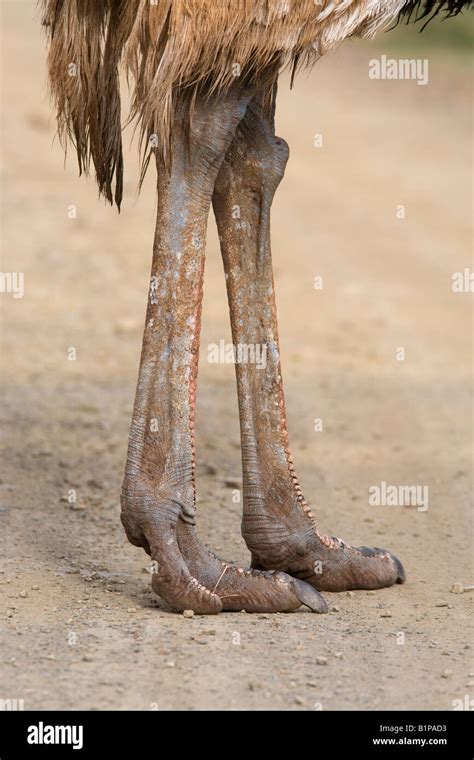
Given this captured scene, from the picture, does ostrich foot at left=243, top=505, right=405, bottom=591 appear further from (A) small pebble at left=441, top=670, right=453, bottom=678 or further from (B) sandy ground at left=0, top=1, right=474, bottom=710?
(A) small pebble at left=441, top=670, right=453, bottom=678

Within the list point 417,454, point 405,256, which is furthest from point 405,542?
point 405,256

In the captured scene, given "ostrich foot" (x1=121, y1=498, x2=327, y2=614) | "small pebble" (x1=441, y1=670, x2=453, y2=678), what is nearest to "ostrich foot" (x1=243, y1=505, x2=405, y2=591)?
"ostrich foot" (x1=121, y1=498, x2=327, y2=614)

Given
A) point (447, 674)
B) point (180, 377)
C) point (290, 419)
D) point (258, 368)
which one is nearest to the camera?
point (447, 674)

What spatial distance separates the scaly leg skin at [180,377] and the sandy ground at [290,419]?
6.9 inches

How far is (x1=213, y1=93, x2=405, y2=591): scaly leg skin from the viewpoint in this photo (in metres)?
4.69

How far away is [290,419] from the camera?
7613 millimetres

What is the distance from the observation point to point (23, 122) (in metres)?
13.8

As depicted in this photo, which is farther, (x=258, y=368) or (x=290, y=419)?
(x=290, y=419)

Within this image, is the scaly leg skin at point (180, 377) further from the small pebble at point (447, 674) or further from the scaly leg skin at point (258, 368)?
the small pebble at point (447, 674)

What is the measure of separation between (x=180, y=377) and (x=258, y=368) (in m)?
0.38

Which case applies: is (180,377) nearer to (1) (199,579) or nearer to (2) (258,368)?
(2) (258,368)

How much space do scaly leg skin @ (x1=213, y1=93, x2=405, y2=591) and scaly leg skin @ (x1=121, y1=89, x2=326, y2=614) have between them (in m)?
0.28

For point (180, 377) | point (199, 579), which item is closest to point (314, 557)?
point (199, 579)

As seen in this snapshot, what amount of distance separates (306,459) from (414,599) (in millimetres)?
2171
